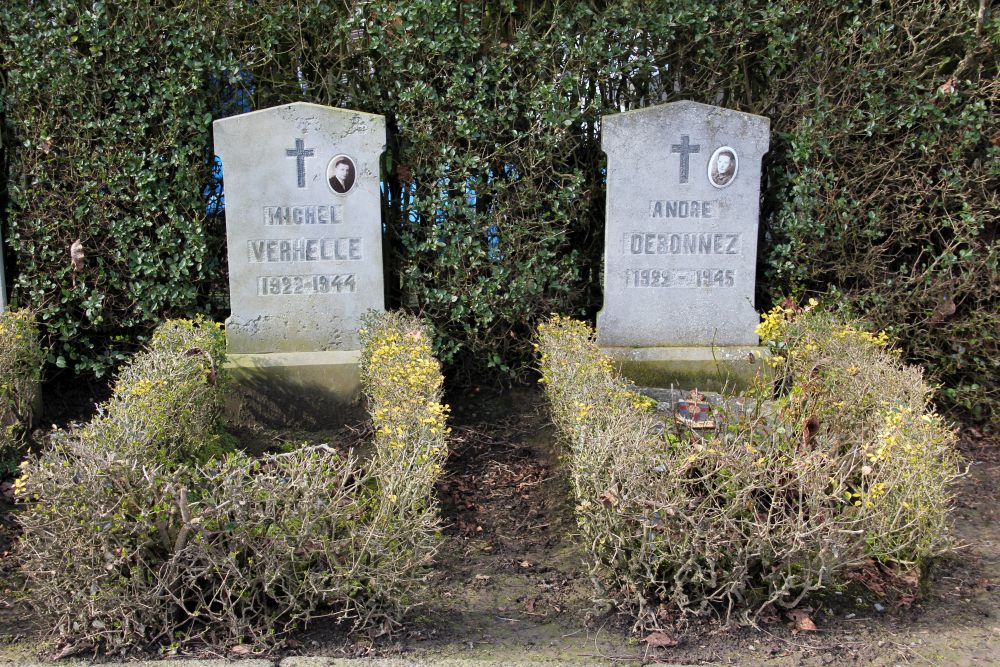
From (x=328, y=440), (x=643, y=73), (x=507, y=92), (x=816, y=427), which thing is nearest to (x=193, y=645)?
(x=328, y=440)

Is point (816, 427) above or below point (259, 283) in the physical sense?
Result: below

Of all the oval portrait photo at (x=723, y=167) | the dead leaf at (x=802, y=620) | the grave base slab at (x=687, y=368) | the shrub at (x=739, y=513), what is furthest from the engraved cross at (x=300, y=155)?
the dead leaf at (x=802, y=620)

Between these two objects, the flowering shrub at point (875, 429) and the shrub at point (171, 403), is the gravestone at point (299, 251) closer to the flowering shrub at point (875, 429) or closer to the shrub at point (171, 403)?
the shrub at point (171, 403)

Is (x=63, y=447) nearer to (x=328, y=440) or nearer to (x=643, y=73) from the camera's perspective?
(x=328, y=440)

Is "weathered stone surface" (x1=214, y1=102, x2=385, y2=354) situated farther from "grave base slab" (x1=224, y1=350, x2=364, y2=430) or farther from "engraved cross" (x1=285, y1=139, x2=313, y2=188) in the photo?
"grave base slab" (x1=224, y1=350, x2=364, y2=430)

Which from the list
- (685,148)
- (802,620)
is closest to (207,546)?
(802,620)

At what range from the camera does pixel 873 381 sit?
3893 mm

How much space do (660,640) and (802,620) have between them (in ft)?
1.80

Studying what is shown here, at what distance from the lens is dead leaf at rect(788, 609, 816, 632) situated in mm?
3100

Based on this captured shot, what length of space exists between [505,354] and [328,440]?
1.35 meters

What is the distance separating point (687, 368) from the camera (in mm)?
5379

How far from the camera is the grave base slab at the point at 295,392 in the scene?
519 centimetres

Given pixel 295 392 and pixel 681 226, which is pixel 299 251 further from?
pixel 681 226

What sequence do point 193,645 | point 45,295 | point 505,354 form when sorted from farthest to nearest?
point 505,354
point 45,295
point 193,645
